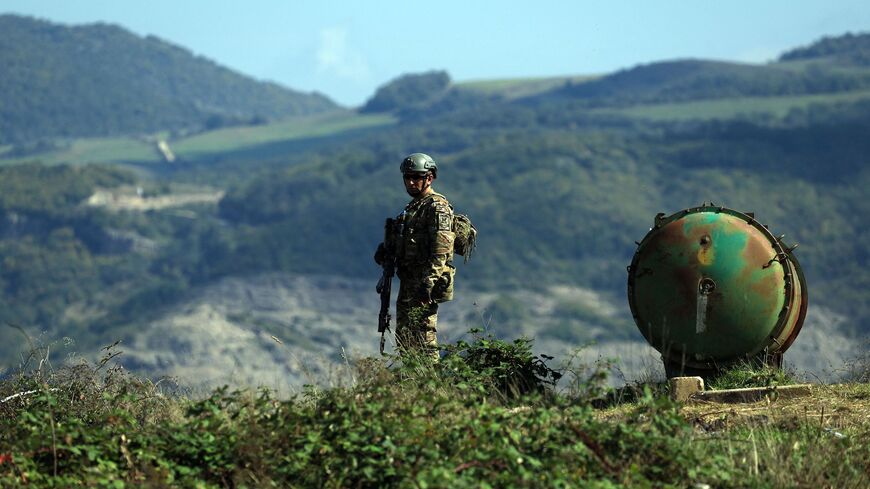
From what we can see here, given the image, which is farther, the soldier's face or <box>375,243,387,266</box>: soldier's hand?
<box>375,243,387,266</box>: soldier's hand

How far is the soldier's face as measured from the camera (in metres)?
14.2

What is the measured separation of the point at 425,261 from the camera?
1423cm

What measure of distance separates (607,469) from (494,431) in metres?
0.69

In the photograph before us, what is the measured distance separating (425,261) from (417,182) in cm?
71

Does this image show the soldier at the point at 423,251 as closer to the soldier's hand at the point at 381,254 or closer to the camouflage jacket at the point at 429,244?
the camouflage jacket at the point at 429,244

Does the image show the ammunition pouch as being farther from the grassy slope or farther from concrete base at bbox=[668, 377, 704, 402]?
the grassy slope

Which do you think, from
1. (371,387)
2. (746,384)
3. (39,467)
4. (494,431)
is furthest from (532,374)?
(39,467)

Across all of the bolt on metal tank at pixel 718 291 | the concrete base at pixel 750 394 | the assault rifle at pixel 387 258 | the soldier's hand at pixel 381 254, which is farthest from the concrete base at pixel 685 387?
the soldier's hand at pixel 381 254

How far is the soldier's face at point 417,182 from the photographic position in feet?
46.7

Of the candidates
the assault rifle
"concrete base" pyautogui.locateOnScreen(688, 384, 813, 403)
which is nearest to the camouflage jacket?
the assault rifle

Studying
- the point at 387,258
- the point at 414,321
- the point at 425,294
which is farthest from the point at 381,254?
the point at 414,321

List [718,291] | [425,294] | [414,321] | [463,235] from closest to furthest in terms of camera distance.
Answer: [718,291] < [414,321] < [425,294] < [463,235]

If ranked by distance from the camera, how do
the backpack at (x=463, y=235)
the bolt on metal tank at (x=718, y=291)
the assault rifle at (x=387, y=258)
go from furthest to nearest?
the assault rifle at (x=387, y=258) → the backpack at (x=463, y=235) → the bolt on metal tank at (x=718, y=291)

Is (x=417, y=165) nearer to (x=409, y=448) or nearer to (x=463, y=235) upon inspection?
(x=463, y=235)
